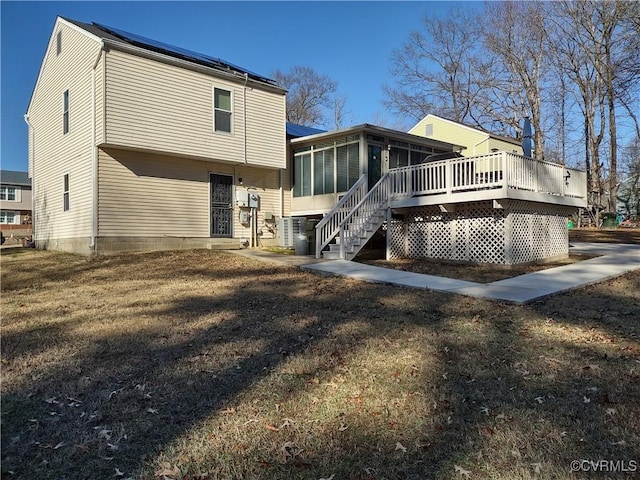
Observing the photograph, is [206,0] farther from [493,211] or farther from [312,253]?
[493,211]

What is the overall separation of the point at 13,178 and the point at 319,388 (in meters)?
46.1

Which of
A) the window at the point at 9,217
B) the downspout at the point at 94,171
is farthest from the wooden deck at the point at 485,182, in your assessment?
the window at the point at 9,217

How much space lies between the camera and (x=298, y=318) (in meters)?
5.38

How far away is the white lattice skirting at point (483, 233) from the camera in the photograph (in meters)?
9.93

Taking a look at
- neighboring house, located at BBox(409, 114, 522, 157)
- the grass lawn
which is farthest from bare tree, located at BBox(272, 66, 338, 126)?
the grass lawn

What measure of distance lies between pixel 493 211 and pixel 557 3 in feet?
65.6

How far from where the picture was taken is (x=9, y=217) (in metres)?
38.1

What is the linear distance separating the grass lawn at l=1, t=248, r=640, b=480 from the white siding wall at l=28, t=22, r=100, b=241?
22.1ft

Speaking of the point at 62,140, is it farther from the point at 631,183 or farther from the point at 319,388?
the point at 631,183

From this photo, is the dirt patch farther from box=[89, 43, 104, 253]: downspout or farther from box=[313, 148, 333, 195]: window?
box=[89, 43, 104, 253]: downspout

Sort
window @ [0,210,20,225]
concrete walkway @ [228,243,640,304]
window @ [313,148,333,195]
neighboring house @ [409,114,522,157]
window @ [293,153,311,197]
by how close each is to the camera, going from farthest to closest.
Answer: window @ [0,210,20,225], neighboring house @ [409,114,522,157], window @ [293,153,311,197], window @ [313,148,333,195], concrete walkway @ [228,243,640,304]

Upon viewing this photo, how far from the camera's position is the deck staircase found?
11047 mm

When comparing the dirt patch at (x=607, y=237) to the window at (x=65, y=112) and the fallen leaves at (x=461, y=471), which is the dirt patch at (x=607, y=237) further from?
the window at (x=65, y=112)

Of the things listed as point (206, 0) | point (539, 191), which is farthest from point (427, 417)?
point (206, 0)
